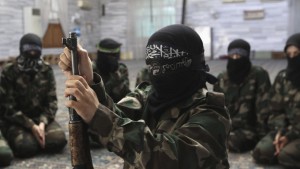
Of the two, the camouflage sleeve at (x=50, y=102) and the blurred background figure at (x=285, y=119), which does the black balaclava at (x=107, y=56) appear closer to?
the camouflage sleeve at (x=50, y=102)

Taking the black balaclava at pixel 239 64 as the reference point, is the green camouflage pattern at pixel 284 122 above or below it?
below

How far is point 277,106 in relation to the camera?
136 inches

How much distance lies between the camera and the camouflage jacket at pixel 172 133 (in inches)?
44.8

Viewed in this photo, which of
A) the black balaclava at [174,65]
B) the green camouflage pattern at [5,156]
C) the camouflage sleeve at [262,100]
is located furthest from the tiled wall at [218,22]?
the black balaclava at [174,65]

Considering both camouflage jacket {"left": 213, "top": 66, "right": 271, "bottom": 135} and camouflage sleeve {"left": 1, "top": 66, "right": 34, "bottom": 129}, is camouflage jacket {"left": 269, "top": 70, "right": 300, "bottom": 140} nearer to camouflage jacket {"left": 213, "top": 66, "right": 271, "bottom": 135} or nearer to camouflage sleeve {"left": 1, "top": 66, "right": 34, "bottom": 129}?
camouflage jacket {"left": 213, "top": 66, "right": 271, "bottom": 135}

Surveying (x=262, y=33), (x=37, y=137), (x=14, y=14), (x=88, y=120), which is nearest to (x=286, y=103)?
(x=37, y=137)

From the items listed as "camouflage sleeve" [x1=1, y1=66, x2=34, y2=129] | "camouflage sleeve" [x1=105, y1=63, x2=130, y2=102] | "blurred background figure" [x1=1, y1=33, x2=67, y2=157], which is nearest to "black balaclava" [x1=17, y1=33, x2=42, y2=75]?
"blurred background figure" [x1=1, y1=33, x2=67, y2=157]

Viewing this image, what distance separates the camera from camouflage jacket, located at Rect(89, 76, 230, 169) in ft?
3.73

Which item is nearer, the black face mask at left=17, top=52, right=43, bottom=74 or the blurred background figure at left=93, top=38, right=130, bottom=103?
the black face mask at left=17, top=52, right=43, bottom=74

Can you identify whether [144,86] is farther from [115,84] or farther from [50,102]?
[115,84]

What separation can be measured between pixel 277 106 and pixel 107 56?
1774 millimetres

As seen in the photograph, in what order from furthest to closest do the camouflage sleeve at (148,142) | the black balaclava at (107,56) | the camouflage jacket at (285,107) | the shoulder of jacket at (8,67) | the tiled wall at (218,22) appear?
1. the tiled wall at (218,22)
2. the black balaclava at (107,56)
3. the shoulder of jacket at (8,67)
4. the camouflage jacket at (285,107)
5. the camouflage sleeve at (148,142)

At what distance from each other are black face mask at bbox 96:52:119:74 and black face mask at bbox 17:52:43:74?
68 centimetres

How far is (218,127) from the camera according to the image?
4.30 ft
